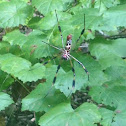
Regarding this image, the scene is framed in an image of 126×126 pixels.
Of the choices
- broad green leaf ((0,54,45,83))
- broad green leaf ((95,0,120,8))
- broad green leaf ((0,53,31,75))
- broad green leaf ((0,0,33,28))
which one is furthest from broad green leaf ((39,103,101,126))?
broad green leaf ((0,0,33,28))

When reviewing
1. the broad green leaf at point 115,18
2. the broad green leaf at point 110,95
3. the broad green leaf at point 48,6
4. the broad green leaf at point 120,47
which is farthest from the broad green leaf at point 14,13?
the broad green leaf at point 115,18

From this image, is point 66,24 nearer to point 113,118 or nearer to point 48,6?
point 48,6

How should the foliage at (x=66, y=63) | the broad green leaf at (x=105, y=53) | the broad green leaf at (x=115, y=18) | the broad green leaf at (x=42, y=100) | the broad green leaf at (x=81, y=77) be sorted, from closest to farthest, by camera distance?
the broad green leaf at (x=115, y=18) < the foliage at (x=66, y=63) < the broad green leaf at (x=81, y=77) < the broad green leaf at (x=42, y=100) < the broad green leaf at (x=105, y=53)

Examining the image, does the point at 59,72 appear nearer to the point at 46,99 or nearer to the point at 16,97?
the point at 46,99

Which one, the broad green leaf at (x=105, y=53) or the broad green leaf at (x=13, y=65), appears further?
the broad green leaf at (x=105, y=53)

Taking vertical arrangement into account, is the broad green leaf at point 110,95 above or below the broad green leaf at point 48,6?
below

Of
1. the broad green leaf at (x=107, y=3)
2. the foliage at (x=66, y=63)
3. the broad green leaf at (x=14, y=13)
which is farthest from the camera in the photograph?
the broad green leaf at (x=14, y=13)

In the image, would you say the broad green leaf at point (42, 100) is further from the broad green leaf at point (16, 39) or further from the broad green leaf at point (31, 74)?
the broad green leaf at point (16, 39)

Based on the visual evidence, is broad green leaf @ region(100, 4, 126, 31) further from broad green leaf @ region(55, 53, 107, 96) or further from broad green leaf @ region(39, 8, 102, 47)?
broad green leaf @ region(55, 53, 107, 96)
